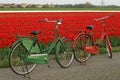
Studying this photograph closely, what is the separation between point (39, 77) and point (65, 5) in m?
81.3

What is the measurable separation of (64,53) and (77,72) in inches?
32.0

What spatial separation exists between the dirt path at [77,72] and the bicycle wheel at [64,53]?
14 cm

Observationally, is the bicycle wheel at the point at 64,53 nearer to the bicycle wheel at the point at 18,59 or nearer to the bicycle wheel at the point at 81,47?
the bicycle wheel at the point at 81,47

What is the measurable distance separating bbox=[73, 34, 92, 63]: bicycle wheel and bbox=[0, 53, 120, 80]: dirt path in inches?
6.8

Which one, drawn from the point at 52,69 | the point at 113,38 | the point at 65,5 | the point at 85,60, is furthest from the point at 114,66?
the point at 65,5

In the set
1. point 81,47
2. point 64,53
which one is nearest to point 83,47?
point 81,47

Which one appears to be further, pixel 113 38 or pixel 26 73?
pixel 113 38

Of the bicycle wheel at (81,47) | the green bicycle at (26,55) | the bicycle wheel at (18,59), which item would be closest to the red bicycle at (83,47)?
the bicycle wheel at (81,47)

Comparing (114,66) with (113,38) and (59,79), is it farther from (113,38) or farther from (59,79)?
(113,38)

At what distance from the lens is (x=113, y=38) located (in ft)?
48.5

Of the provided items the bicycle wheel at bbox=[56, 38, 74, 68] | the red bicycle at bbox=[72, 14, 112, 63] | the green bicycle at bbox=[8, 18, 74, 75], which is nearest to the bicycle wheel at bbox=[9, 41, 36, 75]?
the green bicycle at bbox=[8, 18, 74, 75]

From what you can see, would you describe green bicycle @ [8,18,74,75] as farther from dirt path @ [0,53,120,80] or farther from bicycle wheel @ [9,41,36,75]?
dirt path @ [0,53,120,80]

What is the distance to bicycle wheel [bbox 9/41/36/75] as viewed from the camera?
8.63 metres

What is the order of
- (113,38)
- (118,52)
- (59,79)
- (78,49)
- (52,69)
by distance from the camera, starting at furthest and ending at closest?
(113,38), (118,52), (78,49), (52,69), (59,79)
